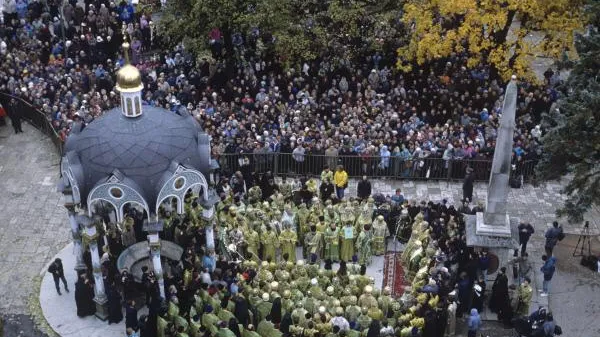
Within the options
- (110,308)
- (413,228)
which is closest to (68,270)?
(110,308)

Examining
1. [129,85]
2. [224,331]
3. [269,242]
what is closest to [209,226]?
[269,242]

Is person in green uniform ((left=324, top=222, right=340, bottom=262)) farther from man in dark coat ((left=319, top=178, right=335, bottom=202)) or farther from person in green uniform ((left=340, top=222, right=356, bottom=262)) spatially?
man in dark coat ((left=319, top=178, right=335, bottom=202))

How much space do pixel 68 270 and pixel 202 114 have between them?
27.8 ft

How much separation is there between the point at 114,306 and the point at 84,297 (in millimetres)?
952

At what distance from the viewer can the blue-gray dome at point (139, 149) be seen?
72.9 ft

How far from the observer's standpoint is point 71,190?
23.3 meters

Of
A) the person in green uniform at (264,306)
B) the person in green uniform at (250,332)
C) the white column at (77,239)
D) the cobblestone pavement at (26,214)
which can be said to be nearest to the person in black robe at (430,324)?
the person in green uniform at (264,306)

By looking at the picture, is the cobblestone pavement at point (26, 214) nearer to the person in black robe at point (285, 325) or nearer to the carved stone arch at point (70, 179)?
the carved stone arch at point (70, 179)

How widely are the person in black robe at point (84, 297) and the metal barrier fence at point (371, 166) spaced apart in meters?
7.67

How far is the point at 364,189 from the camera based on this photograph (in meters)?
28.8

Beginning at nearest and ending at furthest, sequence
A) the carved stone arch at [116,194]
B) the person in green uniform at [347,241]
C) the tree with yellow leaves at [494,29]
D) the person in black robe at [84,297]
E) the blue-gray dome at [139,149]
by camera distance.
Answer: the carved stone arch at [116,194] → the blue-gray dome at [139,149] → the person in black robe at [84,297] → the person in green uniform at [347,241] → the tree with yellow leaves at [494,29]

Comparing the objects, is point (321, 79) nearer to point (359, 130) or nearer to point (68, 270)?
point (359, 130)

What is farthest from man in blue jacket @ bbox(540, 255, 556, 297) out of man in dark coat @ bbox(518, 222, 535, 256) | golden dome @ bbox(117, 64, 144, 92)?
golden dome @ bbox(117, 64, 144, 92)

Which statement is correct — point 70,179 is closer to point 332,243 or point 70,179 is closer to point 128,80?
point 128,80
